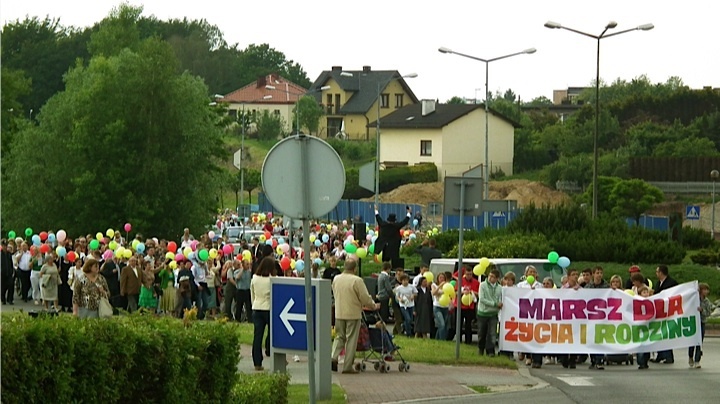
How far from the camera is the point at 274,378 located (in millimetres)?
12258

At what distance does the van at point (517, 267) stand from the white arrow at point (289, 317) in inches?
431

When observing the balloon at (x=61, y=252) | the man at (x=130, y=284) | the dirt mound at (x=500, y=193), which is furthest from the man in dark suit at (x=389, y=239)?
the dirt mound at (x=500, y=193)

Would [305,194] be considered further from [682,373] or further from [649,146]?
[649,146]

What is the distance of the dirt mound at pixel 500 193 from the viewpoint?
89.1m

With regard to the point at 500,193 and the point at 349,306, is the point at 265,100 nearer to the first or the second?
the point at 500,193

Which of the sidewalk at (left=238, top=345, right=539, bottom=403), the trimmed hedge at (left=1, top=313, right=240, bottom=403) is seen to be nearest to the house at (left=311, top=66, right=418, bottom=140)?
the sidewalk at (left=238, top=345, right=539, bottom=403)

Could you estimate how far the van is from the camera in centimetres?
2628

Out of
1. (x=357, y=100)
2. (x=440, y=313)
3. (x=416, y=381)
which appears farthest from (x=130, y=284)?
(x=357, y=100)

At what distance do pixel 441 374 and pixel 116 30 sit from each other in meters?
82.2

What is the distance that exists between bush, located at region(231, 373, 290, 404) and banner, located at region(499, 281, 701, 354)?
1002cm

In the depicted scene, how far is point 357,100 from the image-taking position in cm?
13938

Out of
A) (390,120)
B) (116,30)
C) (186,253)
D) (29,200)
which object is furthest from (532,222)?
(390,120)

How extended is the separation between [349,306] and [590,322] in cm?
548

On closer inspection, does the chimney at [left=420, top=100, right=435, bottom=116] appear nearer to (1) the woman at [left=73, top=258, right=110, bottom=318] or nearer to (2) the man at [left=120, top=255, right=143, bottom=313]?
(2) the man at [left=120, top=255, right=143, bottom=313]
